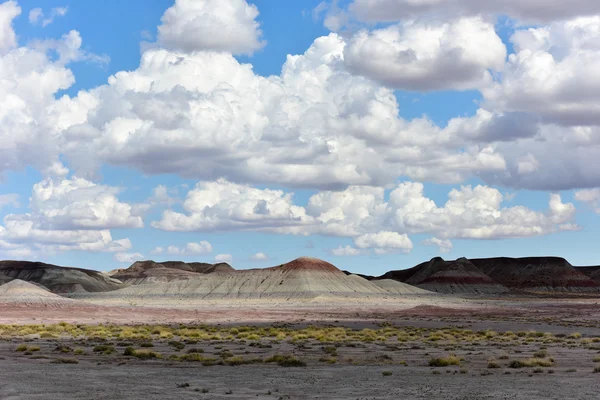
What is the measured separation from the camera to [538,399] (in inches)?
941

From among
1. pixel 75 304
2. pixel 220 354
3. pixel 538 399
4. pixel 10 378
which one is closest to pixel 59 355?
pixel 220 354

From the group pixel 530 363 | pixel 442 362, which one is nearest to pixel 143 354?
pixel 442 362

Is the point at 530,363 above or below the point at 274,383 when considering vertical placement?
above

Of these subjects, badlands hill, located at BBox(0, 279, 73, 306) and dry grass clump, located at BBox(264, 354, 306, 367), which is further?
badlands hill, located at BBox(0, 279, 73, 306)

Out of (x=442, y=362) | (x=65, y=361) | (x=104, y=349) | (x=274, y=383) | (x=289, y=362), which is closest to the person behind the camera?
(x=274, y=383)

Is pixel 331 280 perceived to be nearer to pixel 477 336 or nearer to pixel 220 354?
pixel 477 336

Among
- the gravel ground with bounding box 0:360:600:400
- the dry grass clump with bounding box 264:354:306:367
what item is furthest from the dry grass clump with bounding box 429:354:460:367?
the dry grass clump with bounding box 264:354:306:367

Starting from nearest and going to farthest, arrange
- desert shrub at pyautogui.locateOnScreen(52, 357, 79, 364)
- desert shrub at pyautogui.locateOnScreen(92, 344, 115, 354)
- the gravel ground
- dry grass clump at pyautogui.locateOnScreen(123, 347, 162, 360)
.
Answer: the gravel ground → desert shrub at pyautogui.locateOnScreen(52, 357, 79, 364) → dry grass clump at pyautogui.locateOnScreen(123, 347, 162, 360) → desert shrub at pyautogui.locateOnScreen(92, 344, 115, 354)

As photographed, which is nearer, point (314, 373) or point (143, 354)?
point (314, 373)

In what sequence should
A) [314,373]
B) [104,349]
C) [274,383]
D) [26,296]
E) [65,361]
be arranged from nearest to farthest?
[274,383] → [314,373] → [65,361] → [104,349] → [26,296]

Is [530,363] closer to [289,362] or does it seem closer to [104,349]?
[289,362]

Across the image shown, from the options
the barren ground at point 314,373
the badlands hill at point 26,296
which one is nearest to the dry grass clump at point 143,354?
the barren ground at point 314,373

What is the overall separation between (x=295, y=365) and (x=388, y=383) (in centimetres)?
710

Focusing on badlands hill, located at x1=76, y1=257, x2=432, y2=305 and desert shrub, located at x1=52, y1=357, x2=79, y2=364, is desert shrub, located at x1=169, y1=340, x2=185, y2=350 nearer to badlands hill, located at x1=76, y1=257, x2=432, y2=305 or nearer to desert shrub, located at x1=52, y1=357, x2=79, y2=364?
desert shrub, located at x1=52, y1=357, x2=79, y2=364
